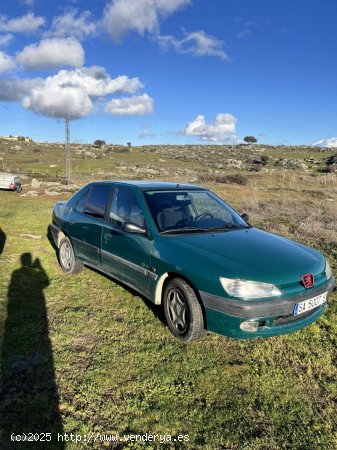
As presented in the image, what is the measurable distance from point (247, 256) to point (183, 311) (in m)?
0.87

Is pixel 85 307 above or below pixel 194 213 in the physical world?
below

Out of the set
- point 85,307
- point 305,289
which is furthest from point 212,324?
point 85,307

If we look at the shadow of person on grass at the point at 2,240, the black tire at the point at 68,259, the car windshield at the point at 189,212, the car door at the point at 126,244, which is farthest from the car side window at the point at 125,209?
the shadow of person on grass at the point at 2,240

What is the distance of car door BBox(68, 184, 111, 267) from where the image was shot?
193 inches

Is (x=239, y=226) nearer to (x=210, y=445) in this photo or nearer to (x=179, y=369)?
(x=179, y=369)

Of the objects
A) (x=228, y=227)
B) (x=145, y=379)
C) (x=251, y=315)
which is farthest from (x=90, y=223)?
(x=251, y=315)

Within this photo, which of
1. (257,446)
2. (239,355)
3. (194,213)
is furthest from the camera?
(194,213)

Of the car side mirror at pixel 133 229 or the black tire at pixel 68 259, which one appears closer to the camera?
the car side mirror at pixel 133 229

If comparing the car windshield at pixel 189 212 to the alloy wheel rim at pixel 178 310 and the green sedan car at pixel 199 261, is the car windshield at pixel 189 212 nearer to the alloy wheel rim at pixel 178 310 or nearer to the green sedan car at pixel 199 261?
the green sedan car at pixel 199 261

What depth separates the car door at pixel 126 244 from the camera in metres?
4.06

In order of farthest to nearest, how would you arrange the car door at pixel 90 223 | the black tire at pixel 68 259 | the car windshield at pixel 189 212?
the black tire at pixel 68 259 → the car door at pixel 90 223 → the car windshield at pixel 189 212

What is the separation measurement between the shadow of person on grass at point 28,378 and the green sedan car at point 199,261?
1.12 m

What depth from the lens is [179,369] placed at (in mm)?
3318

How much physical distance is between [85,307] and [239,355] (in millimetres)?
2109
